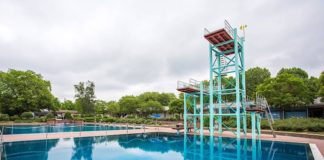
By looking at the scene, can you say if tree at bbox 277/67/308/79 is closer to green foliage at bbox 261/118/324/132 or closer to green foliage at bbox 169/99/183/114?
green foliage at bbox 261/118/324/132

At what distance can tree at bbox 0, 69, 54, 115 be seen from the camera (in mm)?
A: 36125

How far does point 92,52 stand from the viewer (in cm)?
2012

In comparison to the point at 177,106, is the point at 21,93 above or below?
above

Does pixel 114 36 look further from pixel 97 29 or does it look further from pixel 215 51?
pixel 215 51

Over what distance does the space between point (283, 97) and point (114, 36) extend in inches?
907

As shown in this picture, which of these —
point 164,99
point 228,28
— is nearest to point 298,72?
point 228,28

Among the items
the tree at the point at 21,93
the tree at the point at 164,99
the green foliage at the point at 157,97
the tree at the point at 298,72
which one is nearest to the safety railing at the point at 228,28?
the tree at the point at 298,72

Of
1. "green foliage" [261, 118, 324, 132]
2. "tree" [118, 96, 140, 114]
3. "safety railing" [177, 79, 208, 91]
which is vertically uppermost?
"safety railing" [177, 79, 208, 91]

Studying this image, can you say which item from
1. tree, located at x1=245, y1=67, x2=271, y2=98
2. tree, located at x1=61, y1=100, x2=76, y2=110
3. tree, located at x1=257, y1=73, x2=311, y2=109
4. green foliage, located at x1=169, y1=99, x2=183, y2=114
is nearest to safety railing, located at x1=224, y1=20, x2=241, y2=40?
tree, located at x1=257, y1=73, x2=311, y2=109

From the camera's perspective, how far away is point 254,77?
130 ft

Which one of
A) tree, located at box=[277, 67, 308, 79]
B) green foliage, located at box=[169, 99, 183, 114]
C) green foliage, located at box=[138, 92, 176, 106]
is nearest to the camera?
tree, located at box=[277, 67, 308, 79]

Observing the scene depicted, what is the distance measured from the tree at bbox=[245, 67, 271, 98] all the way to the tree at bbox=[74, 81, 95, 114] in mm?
33027

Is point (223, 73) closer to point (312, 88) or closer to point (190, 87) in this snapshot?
point (190, 87)

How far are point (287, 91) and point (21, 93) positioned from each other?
142 feet
